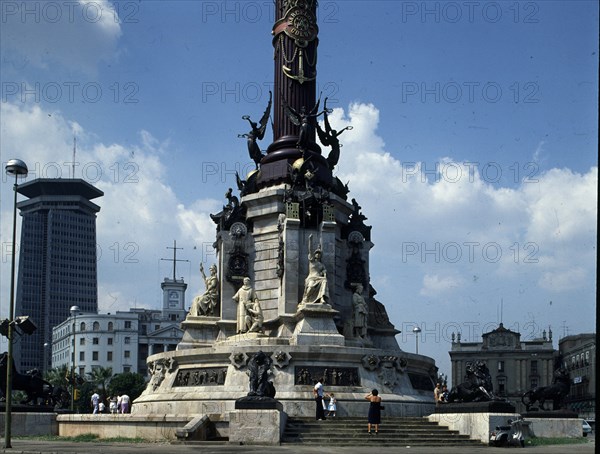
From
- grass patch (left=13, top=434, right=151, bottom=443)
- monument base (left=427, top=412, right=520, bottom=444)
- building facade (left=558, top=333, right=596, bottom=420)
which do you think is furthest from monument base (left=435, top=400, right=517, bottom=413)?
building facade (left=558, top=333, right=596, bottom=420)

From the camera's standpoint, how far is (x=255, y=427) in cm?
2744

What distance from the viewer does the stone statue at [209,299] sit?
128 feet

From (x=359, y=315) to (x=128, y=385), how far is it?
6005cm

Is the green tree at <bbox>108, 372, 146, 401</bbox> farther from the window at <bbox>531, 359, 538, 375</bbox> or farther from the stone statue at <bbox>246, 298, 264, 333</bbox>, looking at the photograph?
the stone statue at <bbox>246, 298, 264, 333</bbox>

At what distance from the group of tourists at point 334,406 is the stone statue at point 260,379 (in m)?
1.84

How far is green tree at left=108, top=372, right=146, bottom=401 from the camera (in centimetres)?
9200

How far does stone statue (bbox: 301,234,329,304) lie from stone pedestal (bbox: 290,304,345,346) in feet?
1.22

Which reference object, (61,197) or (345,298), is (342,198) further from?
(61,197)

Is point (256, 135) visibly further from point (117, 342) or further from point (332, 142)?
point (117, 342)

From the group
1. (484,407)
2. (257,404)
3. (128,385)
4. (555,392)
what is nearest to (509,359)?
(128,385)

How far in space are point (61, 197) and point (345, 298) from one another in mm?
150668

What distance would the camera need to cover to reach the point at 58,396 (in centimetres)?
3859

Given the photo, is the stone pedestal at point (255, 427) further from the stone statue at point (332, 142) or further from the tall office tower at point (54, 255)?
the tall office tower at point (54, 255)

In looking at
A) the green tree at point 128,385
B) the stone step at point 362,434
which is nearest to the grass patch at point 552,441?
the stone step at point 362,434
